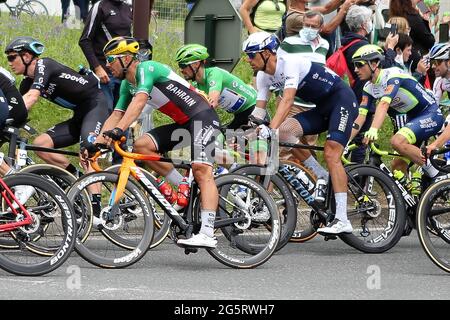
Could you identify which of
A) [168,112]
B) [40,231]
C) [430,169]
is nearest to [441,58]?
[430,169]

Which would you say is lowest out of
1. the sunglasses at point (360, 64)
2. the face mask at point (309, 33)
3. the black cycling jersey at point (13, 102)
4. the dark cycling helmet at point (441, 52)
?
the black cycling jersey at point (13, 102)

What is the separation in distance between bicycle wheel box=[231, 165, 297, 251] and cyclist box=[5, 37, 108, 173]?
148 centimetres

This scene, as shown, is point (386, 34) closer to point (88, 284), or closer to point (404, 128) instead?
point (404, 128)

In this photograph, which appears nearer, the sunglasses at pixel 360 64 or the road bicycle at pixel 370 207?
the road bicycle at pixel 370 207

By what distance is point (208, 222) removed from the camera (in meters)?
10.5

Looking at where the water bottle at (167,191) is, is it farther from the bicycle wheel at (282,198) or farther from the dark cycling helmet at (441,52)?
the dark cycling helmet at (441,52)

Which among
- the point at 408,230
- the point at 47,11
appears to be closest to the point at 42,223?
the point at 408,230

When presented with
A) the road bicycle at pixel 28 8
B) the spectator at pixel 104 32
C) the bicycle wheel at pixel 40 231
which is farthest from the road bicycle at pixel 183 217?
the road bicycle at pixel 28 8

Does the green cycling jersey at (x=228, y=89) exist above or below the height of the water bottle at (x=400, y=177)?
above

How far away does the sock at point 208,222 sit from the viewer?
10.5 meters

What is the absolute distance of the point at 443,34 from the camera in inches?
623

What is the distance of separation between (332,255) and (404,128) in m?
1.62

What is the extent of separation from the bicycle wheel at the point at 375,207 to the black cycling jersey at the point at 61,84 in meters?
2.60

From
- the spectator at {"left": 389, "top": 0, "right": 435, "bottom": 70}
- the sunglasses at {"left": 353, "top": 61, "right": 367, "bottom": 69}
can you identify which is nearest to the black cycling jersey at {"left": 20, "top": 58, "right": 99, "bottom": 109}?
the sunglasses at {"left": 353, "top": 61, "right": 367, "bottom": 69}
